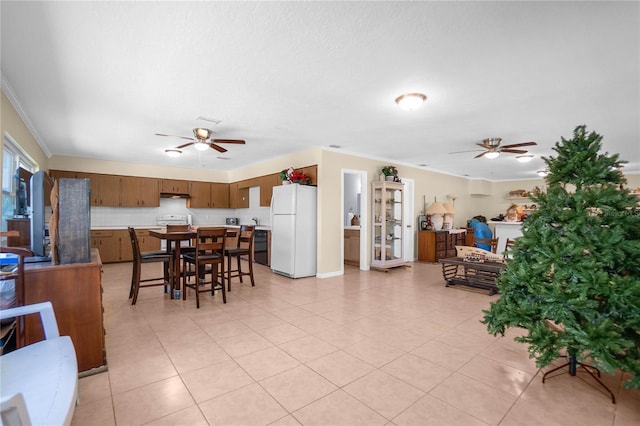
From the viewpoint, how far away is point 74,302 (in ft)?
7.06

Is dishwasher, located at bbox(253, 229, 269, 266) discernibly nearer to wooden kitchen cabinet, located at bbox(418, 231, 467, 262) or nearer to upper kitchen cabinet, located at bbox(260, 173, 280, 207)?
upper kitchen cabinet, located at bbox(260, 173, 280, 207)

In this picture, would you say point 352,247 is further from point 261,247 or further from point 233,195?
point 233,195

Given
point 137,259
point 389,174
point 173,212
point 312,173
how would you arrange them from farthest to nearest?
point 173,212, point 389,174, point 312,173, point 137,259

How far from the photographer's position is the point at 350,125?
4195 mm

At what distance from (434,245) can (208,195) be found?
607cm

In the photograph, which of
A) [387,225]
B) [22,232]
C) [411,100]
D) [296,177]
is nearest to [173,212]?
[296,177]

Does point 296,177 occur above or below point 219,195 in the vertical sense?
above

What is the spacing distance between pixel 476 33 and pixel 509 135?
10.4 feet

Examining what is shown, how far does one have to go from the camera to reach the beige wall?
296 centimetres

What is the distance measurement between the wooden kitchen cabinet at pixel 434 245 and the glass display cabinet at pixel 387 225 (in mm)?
1186

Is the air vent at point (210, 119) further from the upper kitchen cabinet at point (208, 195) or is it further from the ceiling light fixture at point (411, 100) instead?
the upper kitchen cabinet at point (208, 195)

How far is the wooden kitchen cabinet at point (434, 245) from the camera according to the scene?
736cm

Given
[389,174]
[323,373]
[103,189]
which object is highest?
[389,174]

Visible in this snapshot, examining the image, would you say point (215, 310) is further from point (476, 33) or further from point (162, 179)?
point (162, 179)
